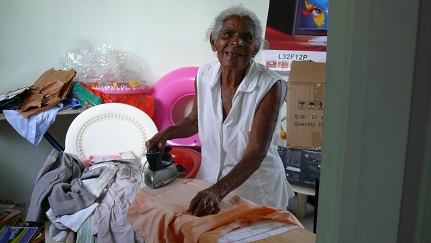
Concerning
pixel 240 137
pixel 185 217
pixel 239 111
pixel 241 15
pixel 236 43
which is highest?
pixel 241 15

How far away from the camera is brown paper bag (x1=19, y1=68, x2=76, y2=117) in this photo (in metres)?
2.33

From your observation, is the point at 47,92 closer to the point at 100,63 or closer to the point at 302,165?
the point at 100,63

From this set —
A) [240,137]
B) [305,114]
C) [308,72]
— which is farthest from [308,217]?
[240,137]

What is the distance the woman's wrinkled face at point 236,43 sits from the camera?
1.49 metres

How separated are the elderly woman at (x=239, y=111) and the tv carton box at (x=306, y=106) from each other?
78cm

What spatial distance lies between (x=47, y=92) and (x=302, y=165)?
175cm

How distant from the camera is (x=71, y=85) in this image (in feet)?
8.23

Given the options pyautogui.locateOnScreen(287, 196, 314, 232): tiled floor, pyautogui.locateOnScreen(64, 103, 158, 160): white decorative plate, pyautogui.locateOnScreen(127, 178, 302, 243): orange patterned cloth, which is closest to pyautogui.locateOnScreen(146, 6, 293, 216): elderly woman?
pyautogui.locateOnScreen(127, 178, 302, 243): orange patterned cloth

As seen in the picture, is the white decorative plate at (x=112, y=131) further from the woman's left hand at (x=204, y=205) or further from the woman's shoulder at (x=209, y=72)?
the woman's left hand at (x=204, y=205)

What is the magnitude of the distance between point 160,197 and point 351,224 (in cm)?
81

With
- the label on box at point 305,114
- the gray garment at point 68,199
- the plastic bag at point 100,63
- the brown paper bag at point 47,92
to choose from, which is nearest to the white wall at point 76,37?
the plastic bag at point 100,63

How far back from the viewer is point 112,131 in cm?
229

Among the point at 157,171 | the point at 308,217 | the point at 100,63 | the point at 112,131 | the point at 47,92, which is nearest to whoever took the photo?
the point at 157,171

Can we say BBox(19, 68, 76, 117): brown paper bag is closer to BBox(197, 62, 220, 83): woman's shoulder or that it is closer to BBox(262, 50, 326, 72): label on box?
BBox(197, 62, 220, 83): woman's shoulder
